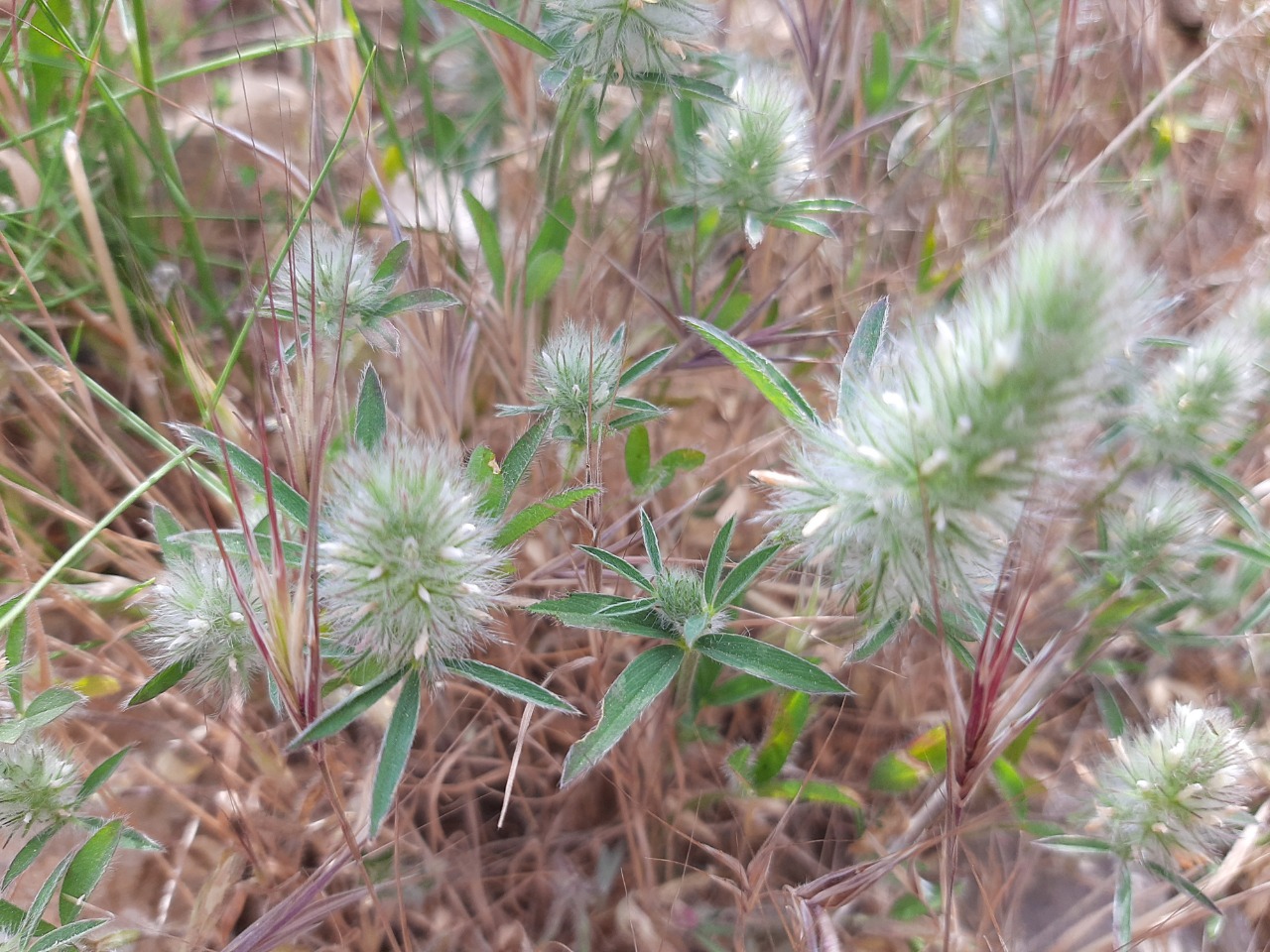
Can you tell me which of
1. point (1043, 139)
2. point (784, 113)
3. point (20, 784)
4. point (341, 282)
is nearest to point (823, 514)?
point (341, 282)

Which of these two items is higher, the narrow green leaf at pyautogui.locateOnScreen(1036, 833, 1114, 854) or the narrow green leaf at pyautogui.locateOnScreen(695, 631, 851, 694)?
the narrow green leaf at pyautogui.locateOnScreen(695, 631, 851, 694)

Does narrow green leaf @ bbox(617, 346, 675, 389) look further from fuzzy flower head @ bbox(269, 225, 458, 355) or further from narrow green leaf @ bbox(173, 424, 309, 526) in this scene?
narrow green leaf @ bbox(173, 424, 309, 526)

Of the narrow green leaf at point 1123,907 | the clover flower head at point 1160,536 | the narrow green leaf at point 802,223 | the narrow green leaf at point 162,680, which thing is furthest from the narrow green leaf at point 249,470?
the narrow green leaf at point 1123,907

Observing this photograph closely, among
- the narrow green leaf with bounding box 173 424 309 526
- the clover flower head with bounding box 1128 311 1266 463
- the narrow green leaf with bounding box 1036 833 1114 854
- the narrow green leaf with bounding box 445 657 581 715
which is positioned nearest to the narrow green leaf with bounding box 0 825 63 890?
the narrow green leaf with bounding box 173 424 309 526

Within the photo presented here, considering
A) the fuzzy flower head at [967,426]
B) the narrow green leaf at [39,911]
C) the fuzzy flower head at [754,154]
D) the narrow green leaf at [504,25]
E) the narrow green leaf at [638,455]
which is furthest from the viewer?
the narrow green leaf at [638,455]

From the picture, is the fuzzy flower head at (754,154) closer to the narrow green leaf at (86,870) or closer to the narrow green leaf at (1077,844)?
the narrow green leaf at (1077,844)

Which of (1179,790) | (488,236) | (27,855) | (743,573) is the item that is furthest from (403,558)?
(1179,790)

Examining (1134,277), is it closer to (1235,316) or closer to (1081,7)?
(1235,316)
